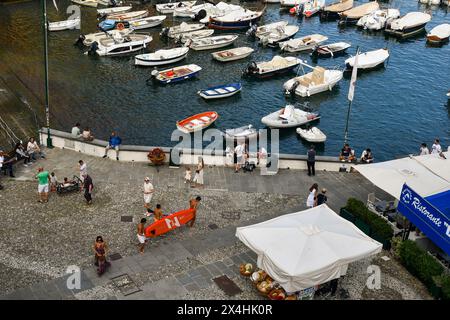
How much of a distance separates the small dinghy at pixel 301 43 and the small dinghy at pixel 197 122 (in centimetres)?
1984

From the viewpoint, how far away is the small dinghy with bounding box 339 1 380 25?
235ft

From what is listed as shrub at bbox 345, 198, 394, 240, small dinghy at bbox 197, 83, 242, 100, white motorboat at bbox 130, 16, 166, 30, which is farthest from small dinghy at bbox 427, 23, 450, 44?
shrub at bbox 345, 198, 394, 240

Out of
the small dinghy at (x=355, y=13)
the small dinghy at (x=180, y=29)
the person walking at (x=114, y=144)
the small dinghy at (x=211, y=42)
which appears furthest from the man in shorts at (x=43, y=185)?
the small dinghy at (x=355, y=13)

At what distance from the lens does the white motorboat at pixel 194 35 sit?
6041cm

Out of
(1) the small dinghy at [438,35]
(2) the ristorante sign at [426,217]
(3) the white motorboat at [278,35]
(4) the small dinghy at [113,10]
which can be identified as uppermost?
(2) the ristorante sign at [426,217]

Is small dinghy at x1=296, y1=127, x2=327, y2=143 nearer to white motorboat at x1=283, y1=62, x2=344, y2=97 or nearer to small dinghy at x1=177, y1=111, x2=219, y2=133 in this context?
small dinghy at x1=177, y1=111, x2=219, y2=133

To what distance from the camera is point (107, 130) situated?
140 ft

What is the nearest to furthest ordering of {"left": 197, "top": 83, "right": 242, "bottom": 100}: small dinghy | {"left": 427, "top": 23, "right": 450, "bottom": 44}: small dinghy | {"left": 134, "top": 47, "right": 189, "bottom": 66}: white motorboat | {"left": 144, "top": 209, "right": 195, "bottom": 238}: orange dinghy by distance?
{"left": 144, "top": 209, "right": 195, "bottom": 238}: orange dinghy < {"left": 197, "top": 83, "right": 242, "bottom": 100}: small dinghy < {"left": 134, "top": 47, "right": 189, "bottom": 66}: white motorboat < {"left": 427, "top": 23, "right": 450, "bottom": 44}: small dinghy

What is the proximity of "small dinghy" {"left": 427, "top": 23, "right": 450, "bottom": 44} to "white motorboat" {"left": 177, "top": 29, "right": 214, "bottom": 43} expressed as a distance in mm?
25113

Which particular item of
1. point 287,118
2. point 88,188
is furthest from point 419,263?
point 287,118

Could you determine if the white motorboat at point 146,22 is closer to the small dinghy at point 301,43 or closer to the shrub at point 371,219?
the small dinghy at point 301,43

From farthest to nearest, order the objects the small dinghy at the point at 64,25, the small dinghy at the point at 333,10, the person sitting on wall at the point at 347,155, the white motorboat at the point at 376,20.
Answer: the small dinghy at the point at 333,10 → the white motorboat at the point at 376,20 → the small dinghy at the point at 64,25 → the person sitting on wall at the point at 347,155

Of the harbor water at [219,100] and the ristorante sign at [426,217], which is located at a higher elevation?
the ristorante sign at [426,217]
